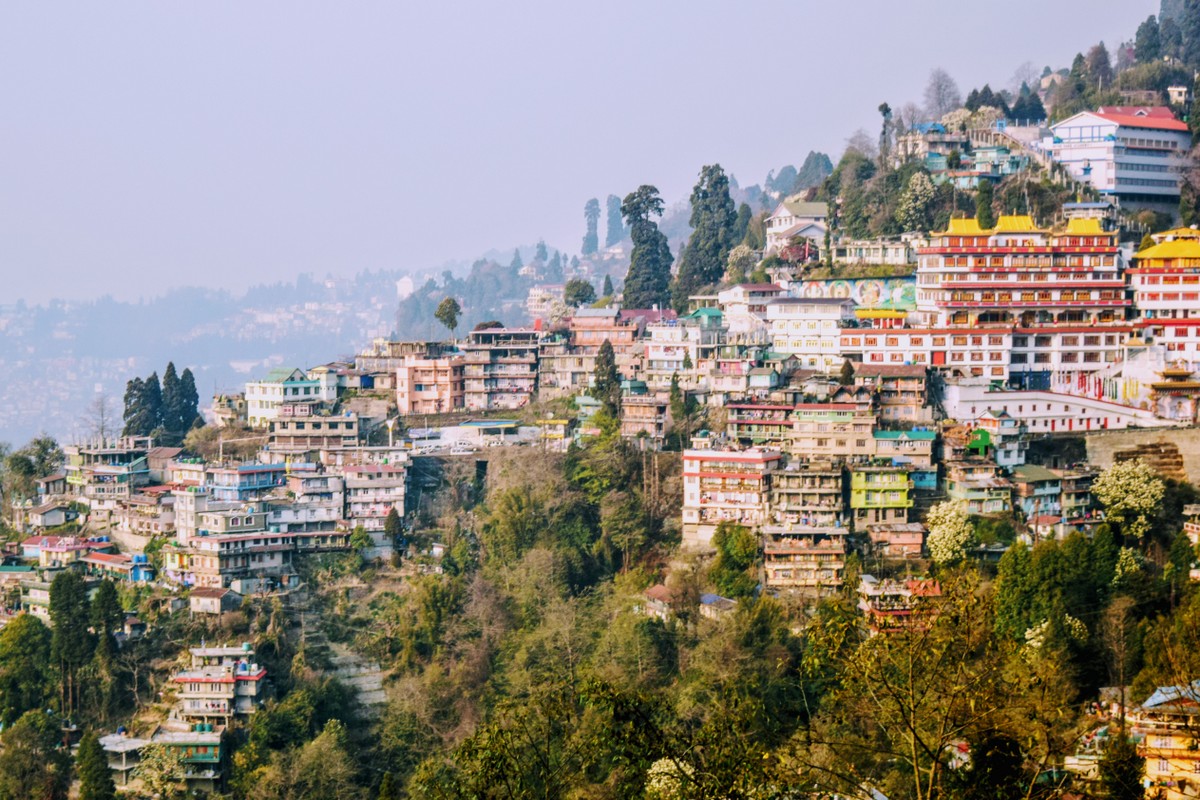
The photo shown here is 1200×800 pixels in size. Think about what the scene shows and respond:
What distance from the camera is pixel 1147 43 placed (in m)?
48.6

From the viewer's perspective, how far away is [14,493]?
34125 millimetres

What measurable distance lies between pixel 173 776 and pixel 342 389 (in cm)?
1306

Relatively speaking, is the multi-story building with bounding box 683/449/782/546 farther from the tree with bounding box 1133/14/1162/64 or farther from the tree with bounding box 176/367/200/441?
the tree with bounding box 1133/14/1162/64

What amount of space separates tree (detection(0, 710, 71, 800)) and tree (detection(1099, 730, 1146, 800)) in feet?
55.6

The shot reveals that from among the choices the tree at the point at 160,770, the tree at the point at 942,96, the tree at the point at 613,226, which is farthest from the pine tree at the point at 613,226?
the tree at the point at 160,770

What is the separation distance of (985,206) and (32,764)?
929 inches

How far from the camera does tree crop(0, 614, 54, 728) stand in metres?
26.7

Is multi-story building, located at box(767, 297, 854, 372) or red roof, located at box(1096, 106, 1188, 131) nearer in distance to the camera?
multi-story building, located at box(767, 297, 854, 372)

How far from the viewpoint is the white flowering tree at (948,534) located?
25.1 meters

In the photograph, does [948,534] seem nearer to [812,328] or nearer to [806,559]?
[806,559]

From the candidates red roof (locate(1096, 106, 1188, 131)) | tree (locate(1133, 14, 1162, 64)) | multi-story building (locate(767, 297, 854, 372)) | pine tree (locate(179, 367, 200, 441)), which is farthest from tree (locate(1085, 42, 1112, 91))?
pine tree (locate(179, 367, 200, 441))

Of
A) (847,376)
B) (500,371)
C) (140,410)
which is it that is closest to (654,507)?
(847,376)

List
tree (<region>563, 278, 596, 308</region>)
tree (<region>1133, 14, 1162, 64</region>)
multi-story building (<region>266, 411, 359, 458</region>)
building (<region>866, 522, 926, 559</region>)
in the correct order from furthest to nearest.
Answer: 1. tree (<region>1133, 14, 1162, 64</region>)
2. tree (<region>563, 278, 596, 308</region>)
3. multi-story building (<region>266, 411, 359, 458</region>)
4. building (<region>866, 522, 926, 559</region>)

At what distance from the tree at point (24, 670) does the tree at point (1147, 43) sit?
→ 3734 centimetres
